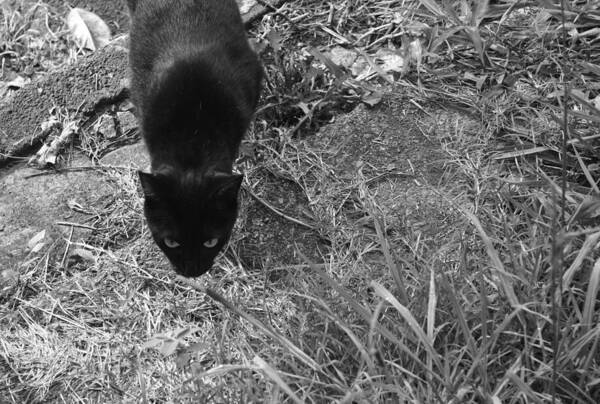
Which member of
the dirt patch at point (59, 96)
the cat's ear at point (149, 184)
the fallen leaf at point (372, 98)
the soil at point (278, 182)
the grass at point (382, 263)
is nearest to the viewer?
the grass at point (382, 263)

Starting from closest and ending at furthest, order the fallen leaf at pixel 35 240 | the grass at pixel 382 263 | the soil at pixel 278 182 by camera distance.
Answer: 1. the grass at pixel 382 263
2. the soil at pixel 278 182
3. the fallen leaf at pixel 35 240

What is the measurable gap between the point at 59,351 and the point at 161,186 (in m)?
0.82

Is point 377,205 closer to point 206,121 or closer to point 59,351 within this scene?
point 206,121

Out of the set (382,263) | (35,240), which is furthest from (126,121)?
(382,263)

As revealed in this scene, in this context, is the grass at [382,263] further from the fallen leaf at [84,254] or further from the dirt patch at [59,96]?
the dirt patch at [59,96]

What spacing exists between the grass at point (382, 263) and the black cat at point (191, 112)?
1.05 ft

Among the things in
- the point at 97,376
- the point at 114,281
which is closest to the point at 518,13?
the point at 114,281

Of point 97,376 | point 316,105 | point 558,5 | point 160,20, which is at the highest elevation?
point 160,20

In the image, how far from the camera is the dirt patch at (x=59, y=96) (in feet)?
12.2

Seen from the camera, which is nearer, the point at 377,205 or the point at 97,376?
the point at 97,376

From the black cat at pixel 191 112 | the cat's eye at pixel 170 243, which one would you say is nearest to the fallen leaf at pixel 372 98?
the black cat at pixel 191 112

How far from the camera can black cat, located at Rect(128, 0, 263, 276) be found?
2676 millimetres

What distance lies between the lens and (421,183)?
3.19 m

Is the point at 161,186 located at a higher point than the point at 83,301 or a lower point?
higher
